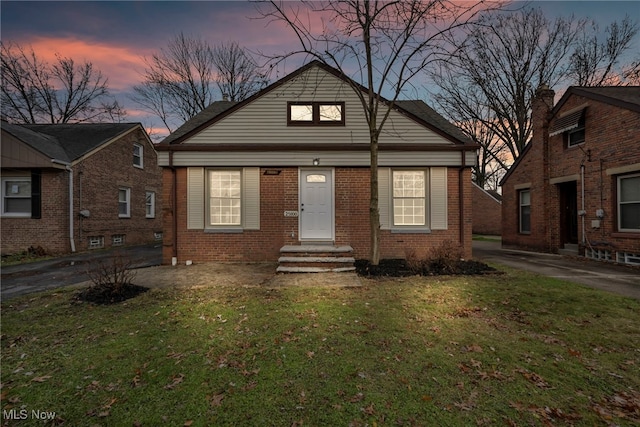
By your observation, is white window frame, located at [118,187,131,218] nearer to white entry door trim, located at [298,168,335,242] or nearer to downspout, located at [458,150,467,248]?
white entry door trim, located at [298,168,335,242]

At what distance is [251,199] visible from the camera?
9109 millimetres

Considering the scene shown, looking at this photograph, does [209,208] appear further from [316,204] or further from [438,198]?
[438,198]

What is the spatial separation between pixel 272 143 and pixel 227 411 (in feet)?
25.7

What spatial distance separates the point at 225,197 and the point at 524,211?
1325 centimetres

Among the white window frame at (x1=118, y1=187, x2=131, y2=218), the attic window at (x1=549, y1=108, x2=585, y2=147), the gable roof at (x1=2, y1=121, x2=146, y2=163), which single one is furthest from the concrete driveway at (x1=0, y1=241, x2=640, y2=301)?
the white window frame at (x1=118, y1=187, x2=131, y2=218)

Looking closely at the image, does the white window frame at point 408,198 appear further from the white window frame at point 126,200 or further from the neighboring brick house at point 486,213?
the neighboring brick house at point 486,213

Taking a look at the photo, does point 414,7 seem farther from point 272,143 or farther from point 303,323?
point 303,323

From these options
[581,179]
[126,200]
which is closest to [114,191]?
[126,200]

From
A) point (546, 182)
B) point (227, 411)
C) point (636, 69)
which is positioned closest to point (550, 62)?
point (636, 69)

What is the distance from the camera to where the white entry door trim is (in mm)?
9062

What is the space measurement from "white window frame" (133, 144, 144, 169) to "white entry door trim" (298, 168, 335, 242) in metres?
13.3

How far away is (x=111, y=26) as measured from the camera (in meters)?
10.0

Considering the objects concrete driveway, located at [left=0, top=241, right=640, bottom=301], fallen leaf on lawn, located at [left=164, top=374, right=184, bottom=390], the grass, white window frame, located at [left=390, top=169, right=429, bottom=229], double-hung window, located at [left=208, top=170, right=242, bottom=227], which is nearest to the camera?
Answer: the grass

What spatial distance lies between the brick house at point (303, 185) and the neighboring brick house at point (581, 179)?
4.62 meters
